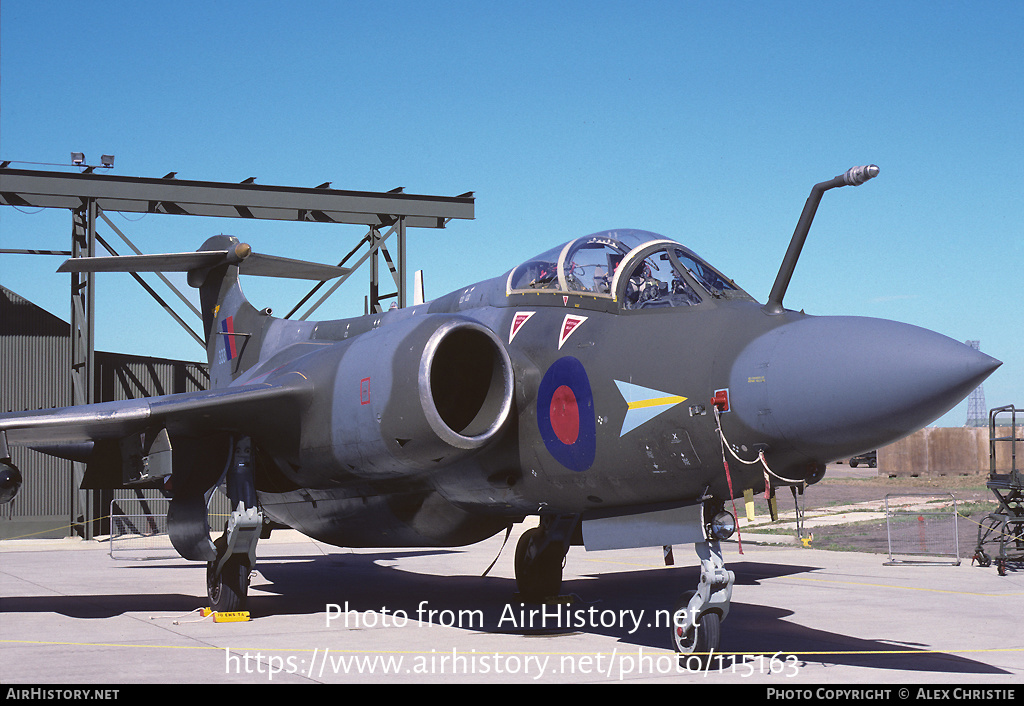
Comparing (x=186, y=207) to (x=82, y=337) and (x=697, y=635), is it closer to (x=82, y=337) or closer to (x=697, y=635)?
(x=82, y=337)

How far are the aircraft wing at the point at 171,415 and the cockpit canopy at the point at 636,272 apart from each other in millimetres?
3146

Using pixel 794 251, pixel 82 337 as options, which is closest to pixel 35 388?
pixel 82 337

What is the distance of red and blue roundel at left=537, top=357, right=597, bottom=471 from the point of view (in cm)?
781

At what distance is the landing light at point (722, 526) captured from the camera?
7266 mm

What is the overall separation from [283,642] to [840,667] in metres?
4.72

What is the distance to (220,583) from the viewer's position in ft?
33.4

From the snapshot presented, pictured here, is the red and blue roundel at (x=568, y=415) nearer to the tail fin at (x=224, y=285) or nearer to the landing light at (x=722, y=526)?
the landing light at (x=722, y=526)

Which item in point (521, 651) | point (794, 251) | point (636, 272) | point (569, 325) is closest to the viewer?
point (794, 251)

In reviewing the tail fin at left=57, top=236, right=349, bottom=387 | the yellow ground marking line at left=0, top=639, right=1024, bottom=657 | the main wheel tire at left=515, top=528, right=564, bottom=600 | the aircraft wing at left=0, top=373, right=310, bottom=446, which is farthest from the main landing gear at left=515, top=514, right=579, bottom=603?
the tail fin at left=57, top=236, right=349, bottom=387

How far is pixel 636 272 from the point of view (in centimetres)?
796

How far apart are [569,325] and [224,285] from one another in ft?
28.4

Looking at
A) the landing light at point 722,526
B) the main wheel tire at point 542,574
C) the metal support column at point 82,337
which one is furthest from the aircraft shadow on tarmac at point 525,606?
the metal support column at point 82,337

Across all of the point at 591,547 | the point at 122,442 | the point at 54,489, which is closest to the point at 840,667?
the point at 591,547
